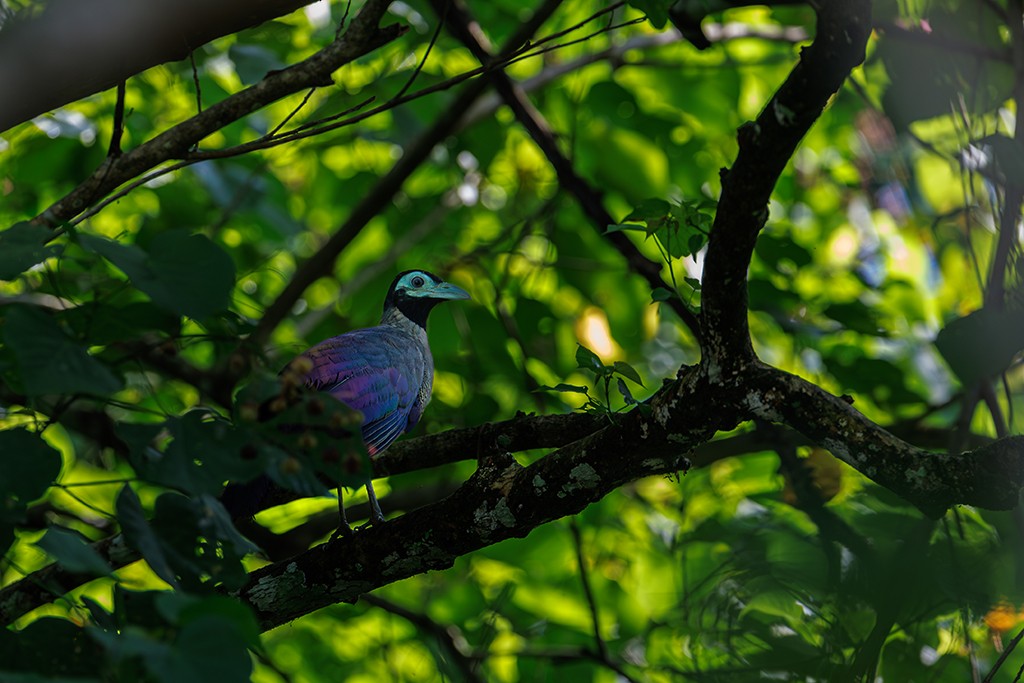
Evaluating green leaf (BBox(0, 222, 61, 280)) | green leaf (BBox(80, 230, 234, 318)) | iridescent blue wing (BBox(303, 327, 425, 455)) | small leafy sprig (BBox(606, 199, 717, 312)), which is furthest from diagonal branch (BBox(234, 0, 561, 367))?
green leaf (BBox(80, 230, 234, 318))

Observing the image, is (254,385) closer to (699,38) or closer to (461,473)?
(699,38)

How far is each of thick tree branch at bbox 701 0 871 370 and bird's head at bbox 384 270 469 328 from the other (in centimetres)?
234

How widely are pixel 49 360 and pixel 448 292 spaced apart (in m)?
2.72

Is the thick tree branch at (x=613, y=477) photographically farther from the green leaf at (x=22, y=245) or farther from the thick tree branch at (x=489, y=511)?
the green leaf at (x=22, y=245)

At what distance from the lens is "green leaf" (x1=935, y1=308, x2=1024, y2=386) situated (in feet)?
8.89

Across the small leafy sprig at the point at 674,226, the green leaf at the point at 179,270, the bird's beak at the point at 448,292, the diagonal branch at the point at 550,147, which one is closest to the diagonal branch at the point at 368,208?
→ the diagonal branch at the point at 550,147

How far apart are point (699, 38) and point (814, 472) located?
6.41ft

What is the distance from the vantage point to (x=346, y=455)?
2115 millimetres

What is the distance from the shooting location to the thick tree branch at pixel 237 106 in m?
2.93

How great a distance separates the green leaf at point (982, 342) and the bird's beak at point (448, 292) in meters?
2.02

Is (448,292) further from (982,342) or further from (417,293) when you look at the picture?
(982,342)

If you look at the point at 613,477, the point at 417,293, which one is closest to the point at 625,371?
the point at 613,477

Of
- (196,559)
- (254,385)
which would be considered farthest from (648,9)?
(196,559)

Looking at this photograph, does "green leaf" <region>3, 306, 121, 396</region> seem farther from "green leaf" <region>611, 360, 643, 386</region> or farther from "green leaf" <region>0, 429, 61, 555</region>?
"green leaf" <region>611, 360, 643, 386</region>
